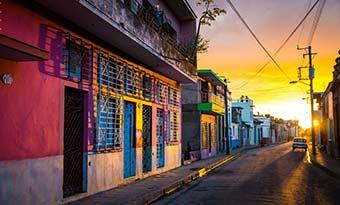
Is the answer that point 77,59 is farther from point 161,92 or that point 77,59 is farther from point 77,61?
point 161,92

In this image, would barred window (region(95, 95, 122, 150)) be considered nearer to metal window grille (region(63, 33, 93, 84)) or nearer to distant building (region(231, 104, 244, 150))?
metal window grille (region(63, 33, 93, 84))

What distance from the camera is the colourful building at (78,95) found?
899cm

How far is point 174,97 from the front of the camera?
23281 mm

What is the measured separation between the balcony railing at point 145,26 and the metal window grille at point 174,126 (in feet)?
7.76

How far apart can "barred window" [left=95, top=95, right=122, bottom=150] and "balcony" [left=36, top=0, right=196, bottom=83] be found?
186cm

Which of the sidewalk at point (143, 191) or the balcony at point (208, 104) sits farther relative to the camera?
the balcony at point (208, 104)

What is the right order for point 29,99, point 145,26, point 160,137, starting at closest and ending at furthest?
point 29,99 → point 145,26 → point 160,137

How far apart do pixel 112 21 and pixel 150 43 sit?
404cm

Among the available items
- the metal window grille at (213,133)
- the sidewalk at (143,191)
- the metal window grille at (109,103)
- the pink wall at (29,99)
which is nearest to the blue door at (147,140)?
the sidewalk at (143,191)

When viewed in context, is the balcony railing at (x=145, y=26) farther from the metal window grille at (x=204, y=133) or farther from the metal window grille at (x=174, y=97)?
the metal window grille at (x=204, y=133)

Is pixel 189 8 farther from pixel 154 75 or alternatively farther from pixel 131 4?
pixel 131 4

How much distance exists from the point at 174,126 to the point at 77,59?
1179cm

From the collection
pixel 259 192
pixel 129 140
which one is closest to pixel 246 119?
pixel 129 140

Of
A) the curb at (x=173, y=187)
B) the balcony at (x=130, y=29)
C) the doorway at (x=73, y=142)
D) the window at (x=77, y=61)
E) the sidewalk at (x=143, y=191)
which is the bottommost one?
the curb at (x=173, y=187)
